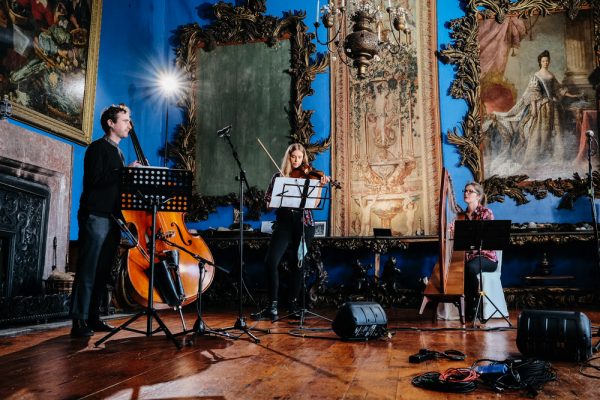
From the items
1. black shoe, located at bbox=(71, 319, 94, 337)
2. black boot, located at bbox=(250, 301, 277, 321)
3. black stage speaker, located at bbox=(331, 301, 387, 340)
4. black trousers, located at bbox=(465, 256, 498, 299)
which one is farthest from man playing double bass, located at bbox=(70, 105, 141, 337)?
black trousers, located at bbox=(465, 256, 498, 299)

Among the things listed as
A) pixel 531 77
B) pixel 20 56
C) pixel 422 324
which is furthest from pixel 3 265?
pixel 531 77

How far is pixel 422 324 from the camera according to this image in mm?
4312

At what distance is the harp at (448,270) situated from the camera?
13.0 ft

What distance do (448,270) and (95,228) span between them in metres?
2.87

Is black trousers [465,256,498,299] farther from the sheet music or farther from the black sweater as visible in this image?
the black sweater

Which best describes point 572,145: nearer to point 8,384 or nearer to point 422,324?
point 422,324

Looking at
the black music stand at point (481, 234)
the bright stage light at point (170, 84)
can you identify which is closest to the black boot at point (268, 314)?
the black music stand at point (481, 234)

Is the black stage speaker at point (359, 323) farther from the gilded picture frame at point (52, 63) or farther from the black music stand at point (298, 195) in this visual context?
the gilded picture frame at point (52, 63)

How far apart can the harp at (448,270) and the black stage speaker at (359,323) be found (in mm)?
827

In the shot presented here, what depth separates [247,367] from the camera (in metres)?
2.42

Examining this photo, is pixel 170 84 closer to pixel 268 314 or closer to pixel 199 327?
pixel 268 314

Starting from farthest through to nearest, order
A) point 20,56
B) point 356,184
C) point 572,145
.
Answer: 1. point 356,184
2. point 572,145
3. point 20,56

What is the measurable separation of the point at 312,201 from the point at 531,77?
143 inches

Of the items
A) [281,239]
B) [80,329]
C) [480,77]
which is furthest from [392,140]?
[80,329]
